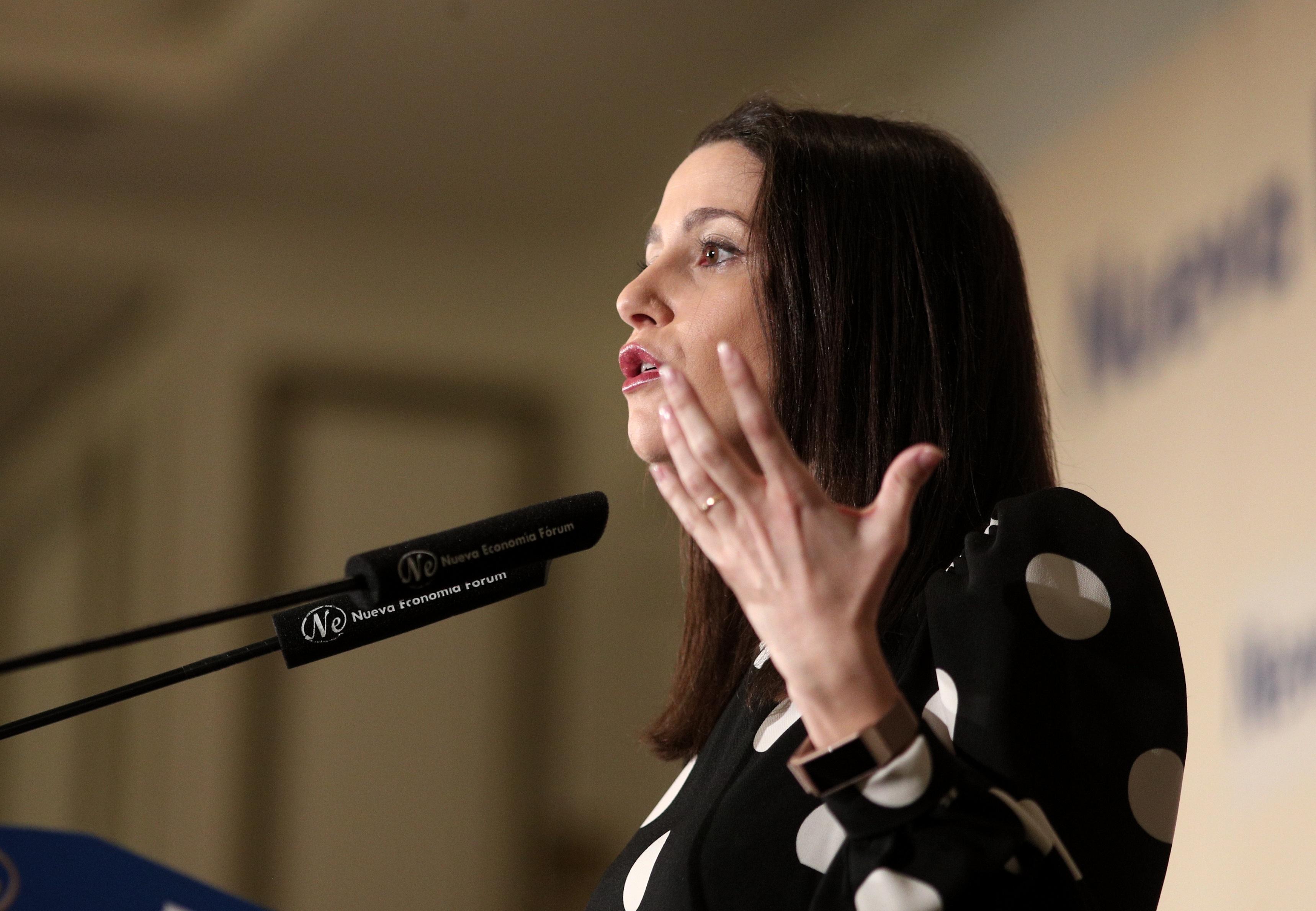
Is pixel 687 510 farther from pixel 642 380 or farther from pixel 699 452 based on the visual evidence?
pixel 642 380

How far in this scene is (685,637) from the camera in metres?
1.70

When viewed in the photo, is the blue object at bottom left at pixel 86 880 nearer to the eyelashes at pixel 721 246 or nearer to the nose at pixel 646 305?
the nose at pixel 646 305

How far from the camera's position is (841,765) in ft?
2.78

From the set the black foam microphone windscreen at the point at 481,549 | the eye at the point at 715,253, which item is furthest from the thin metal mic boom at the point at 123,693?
the eye at the point at 715,253

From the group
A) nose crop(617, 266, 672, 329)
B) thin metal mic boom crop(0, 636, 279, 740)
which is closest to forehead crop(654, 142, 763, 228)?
nose crop(617, 266, 672, 329)

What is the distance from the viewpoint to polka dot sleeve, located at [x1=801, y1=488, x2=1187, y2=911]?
861 millimetres

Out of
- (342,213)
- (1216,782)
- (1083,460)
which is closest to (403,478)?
(342,213)

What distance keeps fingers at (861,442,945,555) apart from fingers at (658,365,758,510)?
0.08 m

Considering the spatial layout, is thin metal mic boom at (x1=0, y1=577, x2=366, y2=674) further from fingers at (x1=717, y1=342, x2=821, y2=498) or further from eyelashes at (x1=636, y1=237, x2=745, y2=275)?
eyelashes at (x1=636, y1=237, x2=745, y2=275)

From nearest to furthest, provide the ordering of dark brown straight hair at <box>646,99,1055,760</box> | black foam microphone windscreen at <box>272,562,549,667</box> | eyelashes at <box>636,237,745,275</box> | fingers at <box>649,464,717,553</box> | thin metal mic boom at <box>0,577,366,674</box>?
thin metal mic boom at <box>0,577,366,674</box> < fingers at <box>649,464,717,553</box> < black foam microphone windscreen at <box>272,562,549,667</box> < dark brown straight hair at <box>646,99,1055,760</box> < eyelashes at <box>636,237,745,275</box>

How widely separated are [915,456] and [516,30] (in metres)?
3.22

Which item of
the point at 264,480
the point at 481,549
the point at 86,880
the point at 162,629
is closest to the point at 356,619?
the point at 481,549

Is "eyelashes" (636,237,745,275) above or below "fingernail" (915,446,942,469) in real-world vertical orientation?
above

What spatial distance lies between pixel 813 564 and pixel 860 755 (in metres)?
0.12
